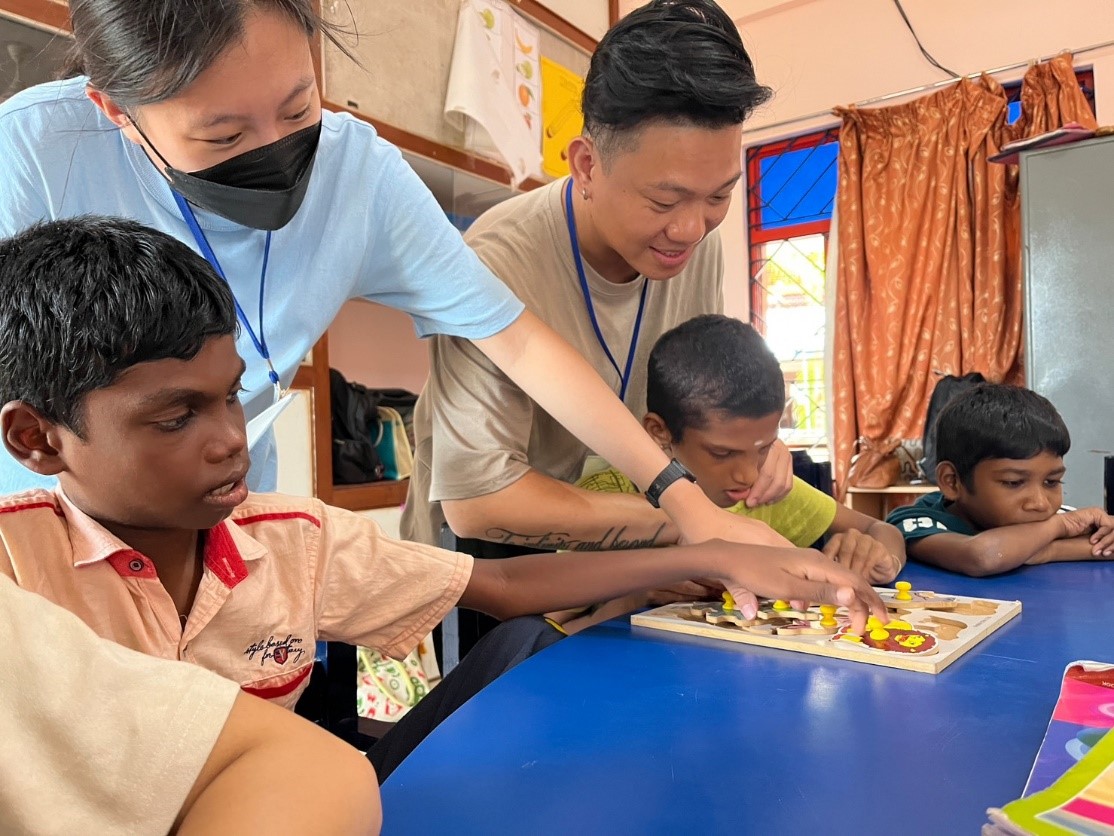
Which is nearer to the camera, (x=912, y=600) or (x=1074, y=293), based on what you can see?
(x=912, y=600)

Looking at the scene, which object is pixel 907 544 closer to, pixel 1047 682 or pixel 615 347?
pixel 615 347

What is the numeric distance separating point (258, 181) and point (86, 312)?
11.9 inches

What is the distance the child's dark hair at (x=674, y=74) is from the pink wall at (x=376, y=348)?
6.87 ft

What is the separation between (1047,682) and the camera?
78 centimetres

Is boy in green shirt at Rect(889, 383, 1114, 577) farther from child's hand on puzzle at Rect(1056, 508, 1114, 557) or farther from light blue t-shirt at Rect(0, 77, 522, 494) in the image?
light blue t-shirt at Rect(0, 77, 522, 494)

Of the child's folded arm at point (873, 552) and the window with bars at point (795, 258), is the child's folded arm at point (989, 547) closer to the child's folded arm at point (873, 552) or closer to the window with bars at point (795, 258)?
the child's folded arm at point (873, 552)

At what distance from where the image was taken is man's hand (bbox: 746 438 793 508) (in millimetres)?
1376

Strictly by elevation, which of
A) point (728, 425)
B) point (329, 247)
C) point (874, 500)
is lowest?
point (874, 500)

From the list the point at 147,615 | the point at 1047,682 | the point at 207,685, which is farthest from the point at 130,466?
the point at 1047,682

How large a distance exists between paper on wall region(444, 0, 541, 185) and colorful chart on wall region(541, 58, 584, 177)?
0.04 m

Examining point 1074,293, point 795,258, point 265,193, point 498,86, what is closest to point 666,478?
point 265,193

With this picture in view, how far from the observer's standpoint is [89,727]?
0.40m

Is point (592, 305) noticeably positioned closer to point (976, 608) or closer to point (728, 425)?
point (728, 425)

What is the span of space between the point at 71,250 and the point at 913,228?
389cm
